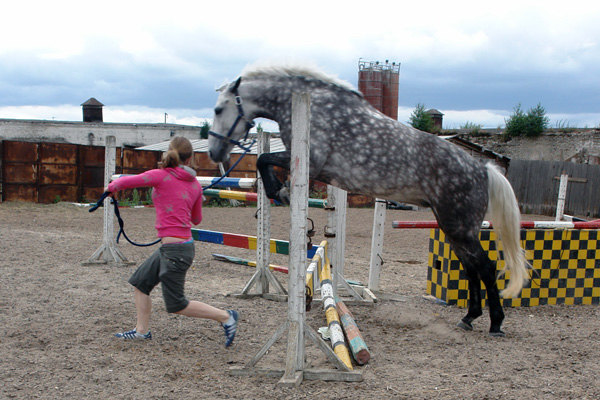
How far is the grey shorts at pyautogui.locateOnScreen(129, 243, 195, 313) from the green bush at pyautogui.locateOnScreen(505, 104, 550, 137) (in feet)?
74.5

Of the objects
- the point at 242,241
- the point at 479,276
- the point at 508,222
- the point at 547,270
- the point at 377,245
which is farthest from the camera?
the point at 377,245

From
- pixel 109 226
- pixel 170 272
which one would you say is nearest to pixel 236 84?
pixel 170 272

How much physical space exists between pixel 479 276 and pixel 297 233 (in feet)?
6.83

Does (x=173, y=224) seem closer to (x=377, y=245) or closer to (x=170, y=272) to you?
(x=170, y=272)

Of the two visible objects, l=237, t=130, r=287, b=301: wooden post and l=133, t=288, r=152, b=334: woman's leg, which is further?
l=237, t=130, r=287, b=301: wooden post

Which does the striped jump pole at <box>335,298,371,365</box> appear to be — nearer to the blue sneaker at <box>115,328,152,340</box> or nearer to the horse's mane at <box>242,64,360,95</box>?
the blue sneaker at <box>115,328,152,340</box>

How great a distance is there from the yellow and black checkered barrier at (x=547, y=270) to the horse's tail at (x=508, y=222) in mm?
1042

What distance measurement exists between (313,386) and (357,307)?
2340 mm

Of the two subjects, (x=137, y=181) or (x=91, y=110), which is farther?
(x=91, y=110)

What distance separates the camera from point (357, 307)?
546 centimetres

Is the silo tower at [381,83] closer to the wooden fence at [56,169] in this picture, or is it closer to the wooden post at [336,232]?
the wooden fence at [56,169]

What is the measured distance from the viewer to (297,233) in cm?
322

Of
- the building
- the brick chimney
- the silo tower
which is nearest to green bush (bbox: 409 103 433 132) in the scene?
the silo tower

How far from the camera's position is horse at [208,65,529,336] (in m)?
3.66
